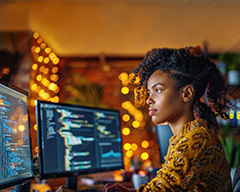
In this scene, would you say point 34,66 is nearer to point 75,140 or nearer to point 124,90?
point 124,90

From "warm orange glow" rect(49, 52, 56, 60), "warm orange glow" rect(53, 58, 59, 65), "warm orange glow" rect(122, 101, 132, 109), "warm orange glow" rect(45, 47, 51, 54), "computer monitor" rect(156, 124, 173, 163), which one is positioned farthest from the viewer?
"warm orange glow" rect(122, 101, 132, 109)

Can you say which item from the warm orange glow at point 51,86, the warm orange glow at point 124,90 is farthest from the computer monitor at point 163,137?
the warm orange glow at point 124,90

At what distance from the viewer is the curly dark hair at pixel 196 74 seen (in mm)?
1080

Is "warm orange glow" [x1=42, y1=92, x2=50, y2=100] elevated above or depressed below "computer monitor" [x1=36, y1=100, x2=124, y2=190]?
above

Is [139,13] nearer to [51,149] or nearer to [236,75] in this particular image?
[236,75]

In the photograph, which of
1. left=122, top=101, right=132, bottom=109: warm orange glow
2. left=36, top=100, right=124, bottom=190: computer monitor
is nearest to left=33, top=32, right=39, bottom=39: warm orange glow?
left=122, top=101, right=132, bottom=109: warm orange glow

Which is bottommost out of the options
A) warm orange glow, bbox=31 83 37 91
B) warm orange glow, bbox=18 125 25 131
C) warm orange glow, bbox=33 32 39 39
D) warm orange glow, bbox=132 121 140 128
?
warm orange glow, bbox=18 125 25 131

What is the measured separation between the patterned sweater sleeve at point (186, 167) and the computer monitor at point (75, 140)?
1.96ft

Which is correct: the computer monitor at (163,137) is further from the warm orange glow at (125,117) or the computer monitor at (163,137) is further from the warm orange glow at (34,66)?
the warm orange glow at (125,117)

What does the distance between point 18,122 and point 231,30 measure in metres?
3.87

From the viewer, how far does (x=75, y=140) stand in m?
1.48

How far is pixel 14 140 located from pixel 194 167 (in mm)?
676

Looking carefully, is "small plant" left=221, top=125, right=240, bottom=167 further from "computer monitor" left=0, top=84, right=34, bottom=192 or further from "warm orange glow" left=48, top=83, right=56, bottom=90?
"warm orange glow" left=48, top=83, right=56, bottom=90

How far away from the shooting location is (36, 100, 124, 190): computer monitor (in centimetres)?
133
